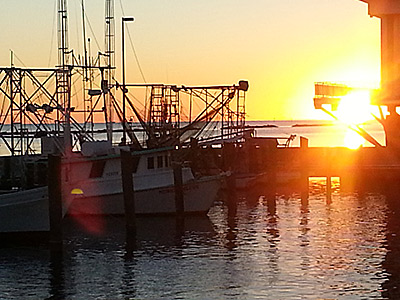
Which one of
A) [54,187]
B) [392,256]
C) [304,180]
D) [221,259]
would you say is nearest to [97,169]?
[54,187]

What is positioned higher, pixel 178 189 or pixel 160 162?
pixel 160 162

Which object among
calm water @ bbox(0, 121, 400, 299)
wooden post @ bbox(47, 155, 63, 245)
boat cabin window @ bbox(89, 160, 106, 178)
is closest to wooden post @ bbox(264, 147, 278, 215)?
calm water @ bbox(0, 121, 400, 299)

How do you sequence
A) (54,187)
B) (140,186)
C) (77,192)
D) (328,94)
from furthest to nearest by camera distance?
1. (328,94)
2. (140,186)
3. (77,192)
4. (54,187)

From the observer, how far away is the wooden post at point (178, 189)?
4709cm

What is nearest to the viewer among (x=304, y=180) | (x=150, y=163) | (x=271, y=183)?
(x=150, y=163)

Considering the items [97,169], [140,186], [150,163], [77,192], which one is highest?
[150,163]

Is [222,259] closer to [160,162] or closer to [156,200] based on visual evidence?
[156,200]

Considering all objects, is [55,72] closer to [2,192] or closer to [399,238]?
[2,192]

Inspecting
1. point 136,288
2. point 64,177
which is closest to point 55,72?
point 64,177

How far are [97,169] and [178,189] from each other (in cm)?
417

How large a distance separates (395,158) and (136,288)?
25.5 metres

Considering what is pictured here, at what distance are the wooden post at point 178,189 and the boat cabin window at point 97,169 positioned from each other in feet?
11.8

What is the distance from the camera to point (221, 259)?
120 ft

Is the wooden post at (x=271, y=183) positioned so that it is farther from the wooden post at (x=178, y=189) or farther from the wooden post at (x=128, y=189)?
the wooden post at (x=128, y=189)
